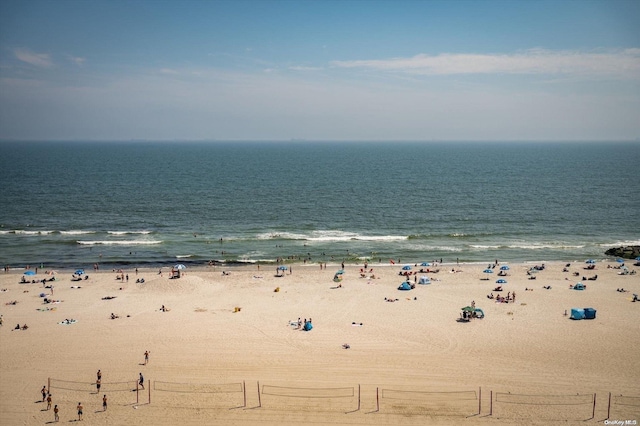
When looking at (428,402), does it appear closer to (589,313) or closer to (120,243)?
(589,313)

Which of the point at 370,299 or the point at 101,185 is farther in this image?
the point at 101,185

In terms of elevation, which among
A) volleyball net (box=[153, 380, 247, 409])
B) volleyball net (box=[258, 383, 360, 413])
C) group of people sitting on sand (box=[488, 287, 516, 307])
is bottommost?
volleyball net (box=[153, 380, 247, 409])

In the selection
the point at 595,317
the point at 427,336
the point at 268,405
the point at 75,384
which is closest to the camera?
the point at 268,405

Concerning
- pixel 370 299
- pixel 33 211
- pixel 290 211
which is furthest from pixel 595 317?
pixel 33 211

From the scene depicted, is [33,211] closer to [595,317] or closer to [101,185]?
[101,185]

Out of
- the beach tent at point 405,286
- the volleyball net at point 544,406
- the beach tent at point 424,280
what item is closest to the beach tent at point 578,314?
the volleyball net at point 544,406

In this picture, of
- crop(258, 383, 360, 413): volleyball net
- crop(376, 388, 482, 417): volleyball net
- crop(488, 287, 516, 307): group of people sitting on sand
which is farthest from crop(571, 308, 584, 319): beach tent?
crop(258, 383, 360, 413): volleyball net

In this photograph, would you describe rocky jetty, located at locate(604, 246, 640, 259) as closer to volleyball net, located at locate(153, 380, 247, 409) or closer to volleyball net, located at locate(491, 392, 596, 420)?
volleyball net, located at locate(491, 392, 596, 420)
